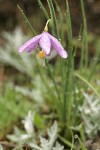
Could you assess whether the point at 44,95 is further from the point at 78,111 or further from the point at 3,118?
the point at 78,111

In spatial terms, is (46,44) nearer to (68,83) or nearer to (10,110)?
(68,83)

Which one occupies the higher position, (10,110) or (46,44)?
(10,110)

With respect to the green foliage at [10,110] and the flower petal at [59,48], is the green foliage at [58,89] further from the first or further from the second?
the flower petal at [59,48]

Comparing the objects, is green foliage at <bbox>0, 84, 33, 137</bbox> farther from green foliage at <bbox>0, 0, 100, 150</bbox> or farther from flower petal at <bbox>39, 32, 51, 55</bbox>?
flower petal at <bbox>39, 32, 51, 55</bbox>

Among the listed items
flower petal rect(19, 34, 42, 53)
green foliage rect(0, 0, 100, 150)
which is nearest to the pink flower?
flower petal rect(19, 34, 42, 53)

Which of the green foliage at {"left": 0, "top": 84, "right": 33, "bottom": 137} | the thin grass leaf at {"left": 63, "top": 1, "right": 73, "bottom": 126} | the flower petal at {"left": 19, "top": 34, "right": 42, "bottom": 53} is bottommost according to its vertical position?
the thin grass leaf at {"left": 63, "top": 1, "right": 73, "bottom": 126}

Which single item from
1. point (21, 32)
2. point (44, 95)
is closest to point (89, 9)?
point (21, 32)

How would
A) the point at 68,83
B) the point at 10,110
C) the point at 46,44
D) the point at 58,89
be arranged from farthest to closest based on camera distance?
the point at 10,110, the point at 58,89, the point at 68,83, the point at 46,44

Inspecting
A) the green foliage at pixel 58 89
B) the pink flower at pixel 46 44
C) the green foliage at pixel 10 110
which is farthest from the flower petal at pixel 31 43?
the green foliage at pixel 10 110

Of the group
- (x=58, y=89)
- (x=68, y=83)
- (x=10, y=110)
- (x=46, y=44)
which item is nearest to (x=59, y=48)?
(x=46, y=44)
